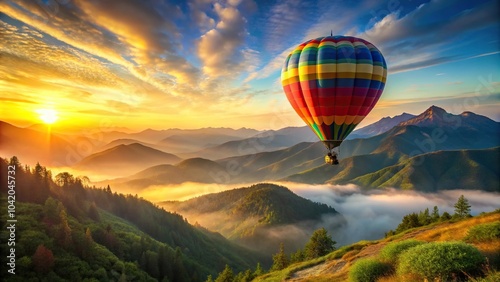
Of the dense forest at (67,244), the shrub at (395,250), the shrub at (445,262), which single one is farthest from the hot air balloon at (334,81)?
the dense forest at (67,244)

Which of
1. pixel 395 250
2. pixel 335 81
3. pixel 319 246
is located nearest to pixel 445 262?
pixel 395 250

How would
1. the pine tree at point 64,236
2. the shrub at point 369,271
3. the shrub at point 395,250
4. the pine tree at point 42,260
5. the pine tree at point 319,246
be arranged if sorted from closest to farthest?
1. the shrub at point 369,271
2. the shrub at point 395,250
3. the pine tree at point 42,260
4. the pine tree at point 319,246
5. the pine tree at point 64,236

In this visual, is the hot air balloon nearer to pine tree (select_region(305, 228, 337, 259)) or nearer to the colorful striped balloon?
the colorful striped balloon

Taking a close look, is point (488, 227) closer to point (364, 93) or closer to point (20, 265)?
point (364, 93)

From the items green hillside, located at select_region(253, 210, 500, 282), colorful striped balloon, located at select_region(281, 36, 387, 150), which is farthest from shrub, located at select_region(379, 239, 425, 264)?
colorful striped balloon, located at select_region(281, 36, 387, 150)

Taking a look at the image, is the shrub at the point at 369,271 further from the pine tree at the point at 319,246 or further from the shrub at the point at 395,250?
the pine tree at the point at 319,246

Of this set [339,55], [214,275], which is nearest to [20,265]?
[339,55]

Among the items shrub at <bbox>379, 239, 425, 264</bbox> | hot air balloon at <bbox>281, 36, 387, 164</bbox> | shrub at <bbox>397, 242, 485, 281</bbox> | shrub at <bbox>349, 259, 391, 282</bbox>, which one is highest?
hot air balloon at <bbox>281, 36, 387, 164</bbox>
